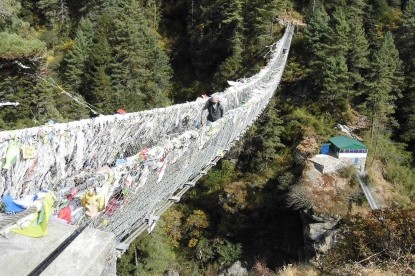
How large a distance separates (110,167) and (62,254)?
2.25 meters

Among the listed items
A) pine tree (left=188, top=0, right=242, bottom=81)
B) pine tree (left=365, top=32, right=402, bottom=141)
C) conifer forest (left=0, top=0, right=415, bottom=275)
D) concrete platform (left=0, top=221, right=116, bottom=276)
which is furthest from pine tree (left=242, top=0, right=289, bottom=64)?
concrete platform (left=0, top=221, right=116, bottom=276)

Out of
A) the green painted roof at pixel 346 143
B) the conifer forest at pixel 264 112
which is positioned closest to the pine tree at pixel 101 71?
the conifer forest at pixel 264 112

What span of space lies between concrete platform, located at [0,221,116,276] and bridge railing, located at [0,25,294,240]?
2.39 feet

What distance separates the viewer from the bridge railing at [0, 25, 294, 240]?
9.21 ft

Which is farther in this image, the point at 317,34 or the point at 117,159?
the point at 317,34

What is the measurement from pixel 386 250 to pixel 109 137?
392 centimetres

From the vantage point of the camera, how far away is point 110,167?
3.69 m

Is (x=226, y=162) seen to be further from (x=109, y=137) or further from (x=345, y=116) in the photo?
(x=109, y=137)

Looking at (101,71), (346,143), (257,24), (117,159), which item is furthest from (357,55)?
(117,159)

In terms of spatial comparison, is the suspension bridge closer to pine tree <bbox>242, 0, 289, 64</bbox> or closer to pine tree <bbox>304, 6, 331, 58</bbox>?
pine tree <bbox>304, 6, 331, 58</bbox>

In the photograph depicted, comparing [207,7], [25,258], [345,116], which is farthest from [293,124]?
[25,258]

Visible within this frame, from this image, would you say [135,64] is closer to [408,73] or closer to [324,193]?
[324,193]

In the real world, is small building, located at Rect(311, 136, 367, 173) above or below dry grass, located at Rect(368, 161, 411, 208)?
above

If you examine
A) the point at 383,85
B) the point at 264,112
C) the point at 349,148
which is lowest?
the point at 349,148
